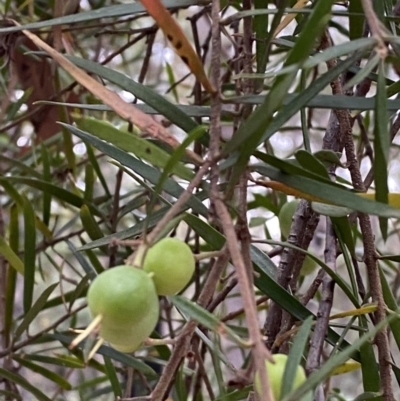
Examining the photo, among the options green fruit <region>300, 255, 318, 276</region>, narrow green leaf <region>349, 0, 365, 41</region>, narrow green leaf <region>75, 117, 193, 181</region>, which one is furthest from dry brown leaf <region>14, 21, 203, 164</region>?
green fruit <region>300, 255, 318, 276</region>

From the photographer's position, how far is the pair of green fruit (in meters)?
0.19

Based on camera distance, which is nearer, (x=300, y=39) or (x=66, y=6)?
(x=300, y=39)

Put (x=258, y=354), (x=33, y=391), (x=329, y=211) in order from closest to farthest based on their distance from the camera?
(x=258, y=354)
(x=329, y=211)
(x=33, y=391)

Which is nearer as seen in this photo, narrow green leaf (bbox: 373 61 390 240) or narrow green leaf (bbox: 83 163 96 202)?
narrow green leaf (bbox: 373 61 390 240)

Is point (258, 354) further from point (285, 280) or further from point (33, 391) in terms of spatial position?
point (33, 391)

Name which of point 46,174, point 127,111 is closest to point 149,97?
point 127,111

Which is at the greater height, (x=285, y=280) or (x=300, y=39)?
(x=300, y=39)

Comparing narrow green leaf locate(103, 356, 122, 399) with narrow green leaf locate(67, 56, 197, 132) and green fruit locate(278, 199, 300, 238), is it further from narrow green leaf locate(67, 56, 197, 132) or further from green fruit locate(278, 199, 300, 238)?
narrow green leaf locate(67, 56, 197, 132)

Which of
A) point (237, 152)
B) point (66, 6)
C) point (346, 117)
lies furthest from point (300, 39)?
point (66, 6)

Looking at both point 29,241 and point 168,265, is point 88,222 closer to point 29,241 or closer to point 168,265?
point 29,241

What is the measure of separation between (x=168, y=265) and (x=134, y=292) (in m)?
0.02

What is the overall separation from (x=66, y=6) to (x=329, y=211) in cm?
42

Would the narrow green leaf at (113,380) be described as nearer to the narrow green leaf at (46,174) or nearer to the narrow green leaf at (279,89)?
the narrow green leaf at (46,174)

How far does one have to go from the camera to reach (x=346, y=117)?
14.8 inches
